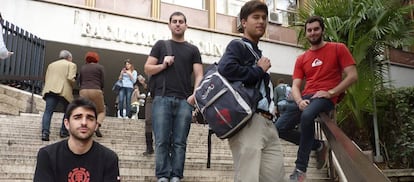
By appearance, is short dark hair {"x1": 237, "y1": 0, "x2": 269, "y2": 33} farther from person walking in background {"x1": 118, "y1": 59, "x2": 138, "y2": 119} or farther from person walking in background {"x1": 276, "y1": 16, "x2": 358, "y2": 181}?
person walking in background {"x1": 118, "y1": 59, "x2": 138, "y2": 119}

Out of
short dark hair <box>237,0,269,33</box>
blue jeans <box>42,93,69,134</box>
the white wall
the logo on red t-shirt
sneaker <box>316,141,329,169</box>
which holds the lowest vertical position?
sneaker <box>316,141,329,169</box>

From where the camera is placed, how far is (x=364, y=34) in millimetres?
8570

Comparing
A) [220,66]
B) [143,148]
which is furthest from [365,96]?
[220,66]

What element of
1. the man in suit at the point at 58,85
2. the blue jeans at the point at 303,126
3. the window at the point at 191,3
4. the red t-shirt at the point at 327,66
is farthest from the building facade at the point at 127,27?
the blue jeans at the point at 303,126

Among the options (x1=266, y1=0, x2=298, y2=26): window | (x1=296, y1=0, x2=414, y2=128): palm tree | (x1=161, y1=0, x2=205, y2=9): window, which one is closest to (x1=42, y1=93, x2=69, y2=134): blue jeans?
(x1=296, y1=0, x2=414, y2=128): palm tree

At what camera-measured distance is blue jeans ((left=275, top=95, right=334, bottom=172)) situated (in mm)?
3941

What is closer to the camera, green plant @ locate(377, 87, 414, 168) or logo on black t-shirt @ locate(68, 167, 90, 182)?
logo on black t-shirt @ locate(68, 167, 90, 182)

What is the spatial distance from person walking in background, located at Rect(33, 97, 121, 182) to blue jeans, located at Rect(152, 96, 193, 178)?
2.97ft

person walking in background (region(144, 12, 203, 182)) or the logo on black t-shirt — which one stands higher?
person walking in background (region(144, 12, 203, 182))

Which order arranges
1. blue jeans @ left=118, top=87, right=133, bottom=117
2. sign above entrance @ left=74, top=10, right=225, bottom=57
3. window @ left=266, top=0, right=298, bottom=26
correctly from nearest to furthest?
blue jeans @ left=118, top=87, right=133, bottom=117
sign above entrance @ left=74, top=10, right=225, bottom=57
window @ left=266, top=0, right=298, bottom=26

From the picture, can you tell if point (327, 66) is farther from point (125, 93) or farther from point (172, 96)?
point (125, 93)

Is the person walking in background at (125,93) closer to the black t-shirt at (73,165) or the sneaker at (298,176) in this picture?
the sneaker at (298,176)

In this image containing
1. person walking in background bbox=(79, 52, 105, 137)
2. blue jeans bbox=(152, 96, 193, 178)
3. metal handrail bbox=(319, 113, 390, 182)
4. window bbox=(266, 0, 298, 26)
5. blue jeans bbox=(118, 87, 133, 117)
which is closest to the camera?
metal handrail bbox=(319, 113, 390, 182)

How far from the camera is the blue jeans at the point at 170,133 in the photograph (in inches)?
163
